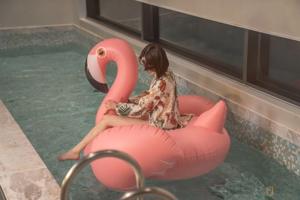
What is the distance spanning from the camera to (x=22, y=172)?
106 inches

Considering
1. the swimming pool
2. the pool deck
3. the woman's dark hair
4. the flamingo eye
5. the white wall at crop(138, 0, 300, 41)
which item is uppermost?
the white wall at crop(138, 0, 300, 41)

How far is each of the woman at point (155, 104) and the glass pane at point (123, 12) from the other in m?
2.63

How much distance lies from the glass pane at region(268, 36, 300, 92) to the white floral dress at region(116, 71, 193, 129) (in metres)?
0.92

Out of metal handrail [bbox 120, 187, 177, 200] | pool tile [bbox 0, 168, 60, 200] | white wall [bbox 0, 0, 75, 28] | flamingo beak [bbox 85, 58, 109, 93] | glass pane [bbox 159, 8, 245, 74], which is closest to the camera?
metal handrail [bbox 120, 187, 177, 200]

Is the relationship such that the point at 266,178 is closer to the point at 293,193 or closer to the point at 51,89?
the point at 293,193

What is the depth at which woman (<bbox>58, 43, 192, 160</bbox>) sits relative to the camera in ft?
9.36

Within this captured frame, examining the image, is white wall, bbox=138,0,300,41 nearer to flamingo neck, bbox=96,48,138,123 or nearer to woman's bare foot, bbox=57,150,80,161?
flamingo neck, bbox=96,48,138,123

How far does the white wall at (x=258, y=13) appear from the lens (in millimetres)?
2693

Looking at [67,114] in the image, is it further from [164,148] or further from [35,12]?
[35,12]

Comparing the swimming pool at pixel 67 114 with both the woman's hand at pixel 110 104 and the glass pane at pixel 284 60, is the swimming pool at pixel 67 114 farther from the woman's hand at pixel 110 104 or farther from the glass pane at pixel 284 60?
the glass pane at pixel 284 60

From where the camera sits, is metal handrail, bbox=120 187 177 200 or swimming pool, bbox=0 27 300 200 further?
swimming pool, bbox=0 27 300 200

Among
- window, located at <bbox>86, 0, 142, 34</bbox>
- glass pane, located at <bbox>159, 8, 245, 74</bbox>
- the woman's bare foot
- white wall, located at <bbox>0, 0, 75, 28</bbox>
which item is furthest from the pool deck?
white wall, located at <bbox>0, 0, 75, 28</bbox>

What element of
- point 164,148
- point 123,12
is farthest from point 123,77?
point 123,12

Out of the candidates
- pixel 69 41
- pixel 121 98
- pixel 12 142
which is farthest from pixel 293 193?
pixel 69 41
